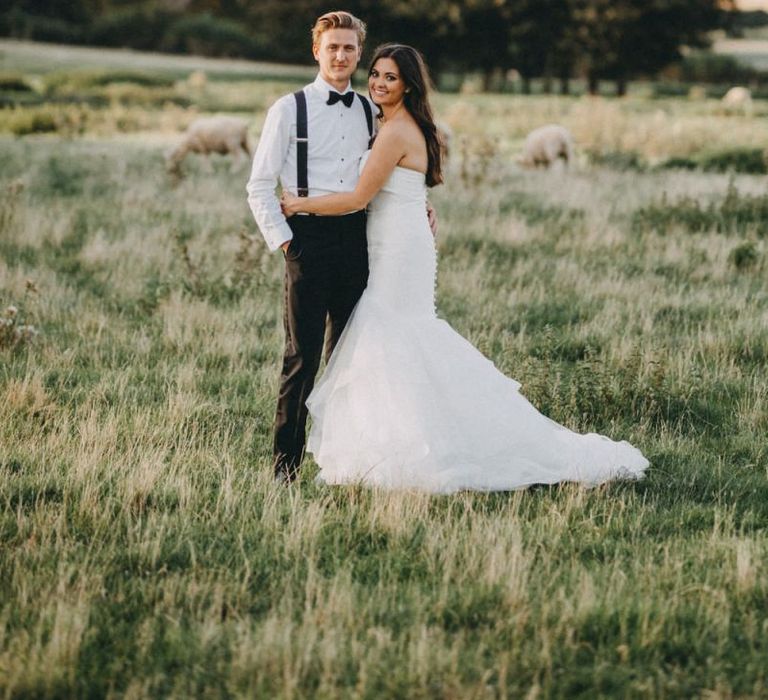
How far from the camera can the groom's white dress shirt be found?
4664 millimetres

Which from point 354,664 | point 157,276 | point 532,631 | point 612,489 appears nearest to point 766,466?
point 612,489

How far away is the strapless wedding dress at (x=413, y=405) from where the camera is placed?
4.89 metres

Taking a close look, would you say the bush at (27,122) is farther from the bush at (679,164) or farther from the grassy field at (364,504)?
the bush at (679,164)

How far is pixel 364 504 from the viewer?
4.60 meters

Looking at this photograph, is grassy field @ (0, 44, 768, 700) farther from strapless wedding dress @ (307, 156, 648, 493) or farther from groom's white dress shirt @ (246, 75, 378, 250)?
groom's white dress shirt @ (246, 75, 378, 250)

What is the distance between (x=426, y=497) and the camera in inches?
183

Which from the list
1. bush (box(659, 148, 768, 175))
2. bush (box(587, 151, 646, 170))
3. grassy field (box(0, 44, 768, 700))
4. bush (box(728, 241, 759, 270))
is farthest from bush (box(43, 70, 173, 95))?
bush (box(728, 241, 759, 270))

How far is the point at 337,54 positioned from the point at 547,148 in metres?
14.7

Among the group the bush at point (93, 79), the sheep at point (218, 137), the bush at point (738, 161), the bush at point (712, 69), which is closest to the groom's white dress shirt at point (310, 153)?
the sheep at point (218, 137)

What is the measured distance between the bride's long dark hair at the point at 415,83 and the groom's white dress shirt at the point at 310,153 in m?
0.26

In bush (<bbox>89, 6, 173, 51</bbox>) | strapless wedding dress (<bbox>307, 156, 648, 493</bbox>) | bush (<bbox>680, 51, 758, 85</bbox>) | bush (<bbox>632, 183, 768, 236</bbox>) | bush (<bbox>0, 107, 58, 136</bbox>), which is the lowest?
strapless wedding dress (<bbox>307, 156, 648, 493</bbox>)

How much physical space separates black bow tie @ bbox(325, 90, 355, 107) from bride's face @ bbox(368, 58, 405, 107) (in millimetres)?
118

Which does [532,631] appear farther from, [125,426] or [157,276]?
[157,276]

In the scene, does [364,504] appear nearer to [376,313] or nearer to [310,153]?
[376,313]
